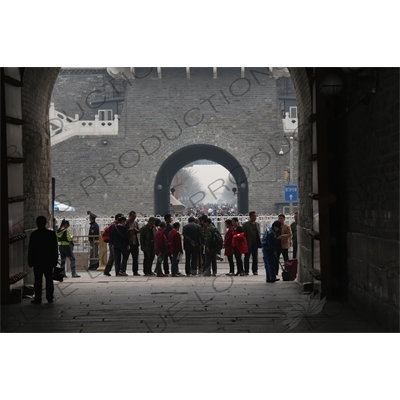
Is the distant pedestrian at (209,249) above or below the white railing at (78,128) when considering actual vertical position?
below

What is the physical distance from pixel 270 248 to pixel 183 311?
4.09m

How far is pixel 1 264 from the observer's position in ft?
32.3

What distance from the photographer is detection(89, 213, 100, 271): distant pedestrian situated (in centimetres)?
1833

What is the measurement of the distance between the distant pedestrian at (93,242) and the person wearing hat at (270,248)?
5.86 metres

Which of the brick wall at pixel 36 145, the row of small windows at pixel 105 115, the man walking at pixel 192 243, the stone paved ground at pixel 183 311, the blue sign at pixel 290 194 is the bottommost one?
the stone paved ground at pixel 183 311

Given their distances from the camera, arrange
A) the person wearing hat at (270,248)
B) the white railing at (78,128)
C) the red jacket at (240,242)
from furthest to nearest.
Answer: the white railing at (78,128)
the red jacket at (240,242)
the person wearing hat at (270,248)

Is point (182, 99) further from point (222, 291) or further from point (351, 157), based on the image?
point (351, 157)

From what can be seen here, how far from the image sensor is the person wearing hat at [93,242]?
722 inches

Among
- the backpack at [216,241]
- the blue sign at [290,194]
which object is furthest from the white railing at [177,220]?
the backpack at [216,241]

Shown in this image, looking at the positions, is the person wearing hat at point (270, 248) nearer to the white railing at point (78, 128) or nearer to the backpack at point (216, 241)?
the backpack at point (216, 241)

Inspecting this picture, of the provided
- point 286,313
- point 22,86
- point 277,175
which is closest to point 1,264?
point 22,86

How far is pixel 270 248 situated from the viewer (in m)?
13.5

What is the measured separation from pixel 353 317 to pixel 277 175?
2094cm

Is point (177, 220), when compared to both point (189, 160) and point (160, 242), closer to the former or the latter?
point (160, 242)
